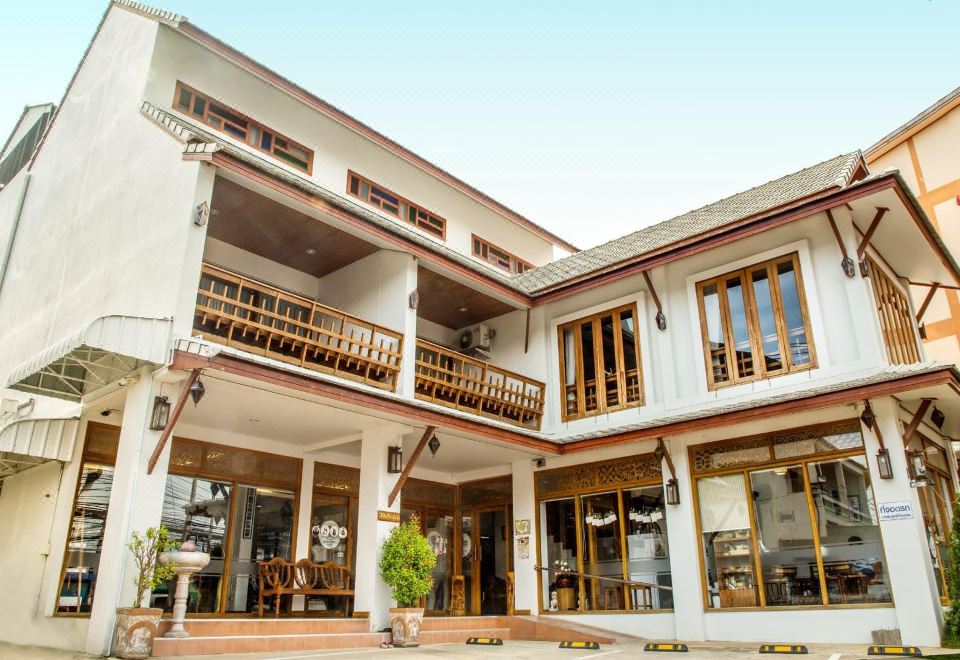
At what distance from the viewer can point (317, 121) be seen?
14797 millimetres

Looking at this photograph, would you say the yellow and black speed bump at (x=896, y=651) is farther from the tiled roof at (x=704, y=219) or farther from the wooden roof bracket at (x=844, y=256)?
the tiled roof at (x=704, y=219)

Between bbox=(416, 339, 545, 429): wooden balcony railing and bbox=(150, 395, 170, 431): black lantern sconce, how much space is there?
4297mm

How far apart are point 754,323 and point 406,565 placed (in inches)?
268

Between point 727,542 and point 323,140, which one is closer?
point 727,542

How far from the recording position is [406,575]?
10.7m

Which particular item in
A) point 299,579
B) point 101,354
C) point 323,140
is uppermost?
point 323,140

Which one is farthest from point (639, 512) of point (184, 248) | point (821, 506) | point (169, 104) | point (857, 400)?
point (169, 104)

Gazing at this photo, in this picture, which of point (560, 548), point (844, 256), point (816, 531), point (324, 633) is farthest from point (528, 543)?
point (844, 256)

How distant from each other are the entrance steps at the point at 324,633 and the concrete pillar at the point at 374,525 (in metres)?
0.31

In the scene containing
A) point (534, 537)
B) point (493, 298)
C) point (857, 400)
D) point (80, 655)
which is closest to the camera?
point (80, 655)

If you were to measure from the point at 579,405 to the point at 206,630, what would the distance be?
779 centimetres

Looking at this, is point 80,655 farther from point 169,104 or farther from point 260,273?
point 169,104

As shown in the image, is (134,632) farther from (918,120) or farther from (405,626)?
(918,120)

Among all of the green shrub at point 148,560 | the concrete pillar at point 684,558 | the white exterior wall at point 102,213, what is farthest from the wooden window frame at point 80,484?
the concrete pillar at point 684,558
